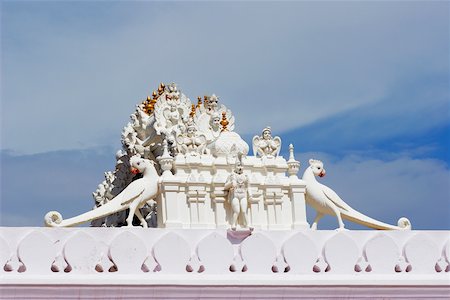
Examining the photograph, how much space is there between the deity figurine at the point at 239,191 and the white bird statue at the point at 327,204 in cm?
139

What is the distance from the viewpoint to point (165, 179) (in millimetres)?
15805

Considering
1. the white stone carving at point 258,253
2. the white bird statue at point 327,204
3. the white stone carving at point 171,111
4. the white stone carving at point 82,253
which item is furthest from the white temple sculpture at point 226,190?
the white stone carving at point 171,111

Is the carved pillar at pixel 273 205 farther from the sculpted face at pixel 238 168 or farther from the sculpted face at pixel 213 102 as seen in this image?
the sculpted face at pixel 213 102

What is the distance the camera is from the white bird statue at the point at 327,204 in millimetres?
16094

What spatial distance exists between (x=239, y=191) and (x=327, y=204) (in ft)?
5.60

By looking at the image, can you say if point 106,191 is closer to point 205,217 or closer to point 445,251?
point 205,217

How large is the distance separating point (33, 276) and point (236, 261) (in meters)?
2.71

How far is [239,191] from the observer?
15.3 metres

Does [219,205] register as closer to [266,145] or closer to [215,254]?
[266,145]

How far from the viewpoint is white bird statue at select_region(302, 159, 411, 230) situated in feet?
52.8

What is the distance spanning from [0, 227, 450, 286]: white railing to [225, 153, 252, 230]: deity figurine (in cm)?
158

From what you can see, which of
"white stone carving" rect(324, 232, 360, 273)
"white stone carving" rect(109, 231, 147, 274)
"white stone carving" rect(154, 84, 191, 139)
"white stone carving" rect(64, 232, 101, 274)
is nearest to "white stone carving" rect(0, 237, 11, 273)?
"white stone carving" rect(64, 232, 101, 274)

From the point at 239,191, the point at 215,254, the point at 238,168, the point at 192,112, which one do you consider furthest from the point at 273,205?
the point at 192,112

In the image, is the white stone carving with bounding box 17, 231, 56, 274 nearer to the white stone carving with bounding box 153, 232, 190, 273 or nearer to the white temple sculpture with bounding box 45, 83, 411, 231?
the white stone carving with bounding box 153, 232, 190, 273
